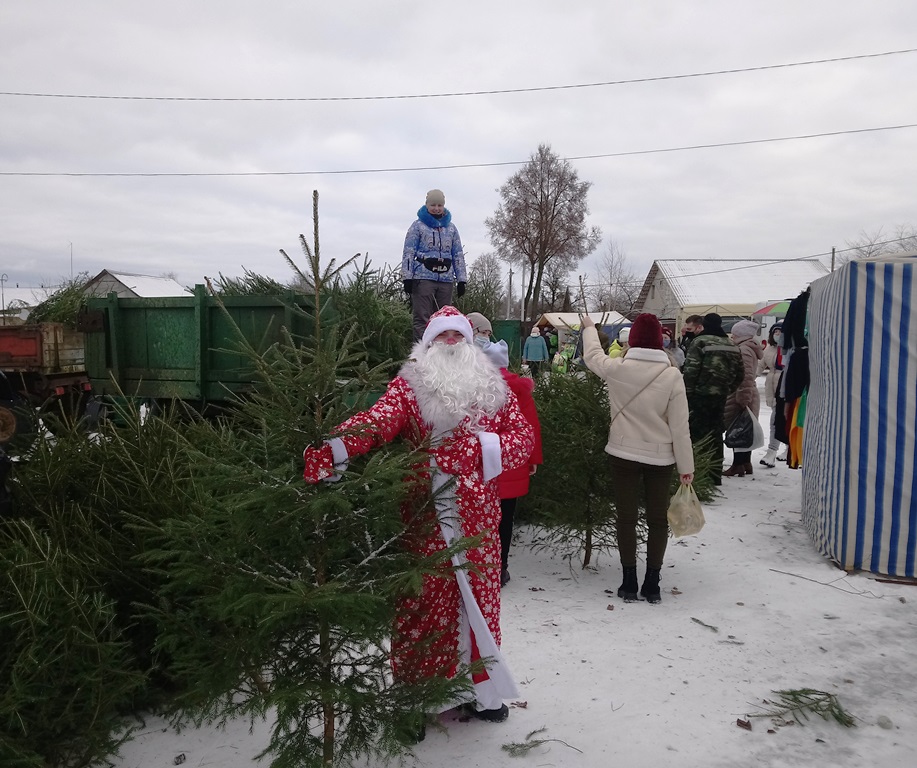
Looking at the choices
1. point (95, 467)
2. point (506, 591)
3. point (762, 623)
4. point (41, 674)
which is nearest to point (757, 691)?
point (762, 623)

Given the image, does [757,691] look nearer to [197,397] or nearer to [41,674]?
[41,674]

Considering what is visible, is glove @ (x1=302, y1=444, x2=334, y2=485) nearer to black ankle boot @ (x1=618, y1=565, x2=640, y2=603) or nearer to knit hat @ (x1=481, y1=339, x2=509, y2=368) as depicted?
knit hat @ (x1=481, y1=339, x2=509, y2=368)

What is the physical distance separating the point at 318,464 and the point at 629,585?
3007 millimetres

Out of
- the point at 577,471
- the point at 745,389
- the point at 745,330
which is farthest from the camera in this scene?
the point at 745,330

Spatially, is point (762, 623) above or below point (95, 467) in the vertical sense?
below

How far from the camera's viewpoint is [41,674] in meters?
2.41

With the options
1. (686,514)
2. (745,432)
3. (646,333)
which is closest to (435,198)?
(646,333)

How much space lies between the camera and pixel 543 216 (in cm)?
4253

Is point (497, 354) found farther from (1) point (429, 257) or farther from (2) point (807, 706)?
(1) point (429, 257)

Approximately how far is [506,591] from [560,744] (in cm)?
177

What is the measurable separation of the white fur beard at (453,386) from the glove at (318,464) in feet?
2.35

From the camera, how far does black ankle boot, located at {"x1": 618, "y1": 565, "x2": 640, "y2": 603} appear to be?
4.46m

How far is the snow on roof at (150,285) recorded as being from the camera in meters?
28.6

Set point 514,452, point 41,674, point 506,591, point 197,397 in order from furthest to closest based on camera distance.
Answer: point 197,397 < point 506,591 < point 514,452 < point 41,674
